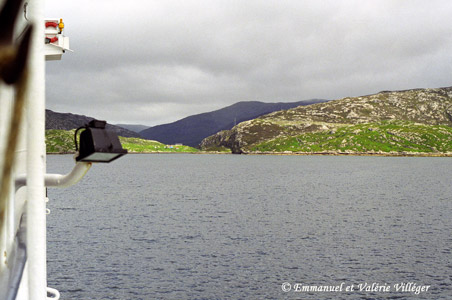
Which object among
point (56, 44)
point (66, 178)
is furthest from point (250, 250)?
point (66, 178)

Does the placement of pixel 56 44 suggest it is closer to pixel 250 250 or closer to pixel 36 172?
pixel 36 172

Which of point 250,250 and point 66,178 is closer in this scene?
point 66,178

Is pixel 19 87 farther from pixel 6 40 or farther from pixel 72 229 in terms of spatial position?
pixel 72 229

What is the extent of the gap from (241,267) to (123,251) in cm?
1596

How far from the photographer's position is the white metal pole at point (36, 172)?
6.41 meters

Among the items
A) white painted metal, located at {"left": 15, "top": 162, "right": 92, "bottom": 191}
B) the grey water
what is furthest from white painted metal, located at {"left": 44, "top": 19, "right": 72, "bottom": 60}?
the grey water

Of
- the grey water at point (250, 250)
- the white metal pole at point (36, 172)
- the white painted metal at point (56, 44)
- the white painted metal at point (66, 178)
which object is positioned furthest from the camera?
the grey water at point (250, 250)

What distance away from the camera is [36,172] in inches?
271

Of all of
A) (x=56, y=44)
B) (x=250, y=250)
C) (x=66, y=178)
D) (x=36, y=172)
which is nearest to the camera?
(x=36, y=172)

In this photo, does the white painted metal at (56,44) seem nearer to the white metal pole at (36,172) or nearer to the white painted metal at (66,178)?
the white painted metal at (66,178)

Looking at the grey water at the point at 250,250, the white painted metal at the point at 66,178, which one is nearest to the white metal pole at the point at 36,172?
the white painted metal at the point at 66,178

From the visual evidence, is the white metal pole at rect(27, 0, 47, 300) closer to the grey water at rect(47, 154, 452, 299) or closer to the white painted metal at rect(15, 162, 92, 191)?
the white painted metal at rect(15, 162, 92, 191)

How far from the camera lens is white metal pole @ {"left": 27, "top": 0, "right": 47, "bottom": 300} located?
253 inches

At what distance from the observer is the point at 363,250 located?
5369cm
